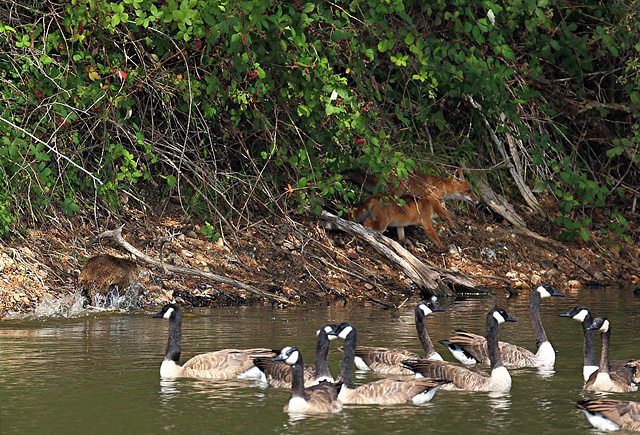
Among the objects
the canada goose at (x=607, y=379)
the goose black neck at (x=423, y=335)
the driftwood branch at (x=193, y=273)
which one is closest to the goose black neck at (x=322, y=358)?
the goose black neck at (x=423, y=335)

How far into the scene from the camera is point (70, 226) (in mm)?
17234

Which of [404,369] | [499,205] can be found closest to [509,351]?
[404,369]

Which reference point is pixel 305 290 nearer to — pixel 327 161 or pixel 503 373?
pixel 327 161

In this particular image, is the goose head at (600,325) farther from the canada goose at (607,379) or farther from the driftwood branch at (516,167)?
the driftwood branch at (516,167)

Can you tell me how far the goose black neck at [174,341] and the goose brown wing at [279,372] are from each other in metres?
0.89

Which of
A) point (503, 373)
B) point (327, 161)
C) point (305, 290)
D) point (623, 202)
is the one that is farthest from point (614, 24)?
point (503, 373)

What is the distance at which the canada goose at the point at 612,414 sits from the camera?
8.21 meters

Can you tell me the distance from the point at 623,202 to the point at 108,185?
41.0 feet

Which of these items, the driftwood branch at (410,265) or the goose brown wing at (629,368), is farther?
the driftwood branch at (410,265)

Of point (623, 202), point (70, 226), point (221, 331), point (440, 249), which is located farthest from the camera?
point (623, 202)

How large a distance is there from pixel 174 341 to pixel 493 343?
11.2 ft

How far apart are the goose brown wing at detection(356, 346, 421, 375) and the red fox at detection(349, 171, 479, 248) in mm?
7108

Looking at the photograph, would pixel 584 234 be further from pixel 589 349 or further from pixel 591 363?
pixel 591 363

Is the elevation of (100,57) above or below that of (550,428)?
above
